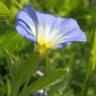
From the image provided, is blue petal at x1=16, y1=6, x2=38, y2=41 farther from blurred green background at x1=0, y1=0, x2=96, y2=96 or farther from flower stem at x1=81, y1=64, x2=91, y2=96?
flower stem at x1=81, y1=64, x2=91, y2=96

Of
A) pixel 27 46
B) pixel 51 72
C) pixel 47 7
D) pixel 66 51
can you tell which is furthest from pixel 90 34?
pixel 51 72

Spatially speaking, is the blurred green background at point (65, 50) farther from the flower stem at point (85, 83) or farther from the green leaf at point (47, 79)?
the green leaf at point (47, 79)

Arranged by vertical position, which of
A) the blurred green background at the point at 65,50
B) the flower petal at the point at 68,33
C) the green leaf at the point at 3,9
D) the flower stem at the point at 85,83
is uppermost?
the green leaf at the point at 3,9

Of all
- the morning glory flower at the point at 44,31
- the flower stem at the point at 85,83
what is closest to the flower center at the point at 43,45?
the morning glory flower at the point at 44,31

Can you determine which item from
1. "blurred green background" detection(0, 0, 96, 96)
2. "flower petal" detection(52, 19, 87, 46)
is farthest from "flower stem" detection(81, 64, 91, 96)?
"flower petal" detection(52, 19, 87, 46)

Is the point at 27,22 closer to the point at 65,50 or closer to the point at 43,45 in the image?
the point at 43,45

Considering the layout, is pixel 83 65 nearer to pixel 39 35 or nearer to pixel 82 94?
pixel 82 94
